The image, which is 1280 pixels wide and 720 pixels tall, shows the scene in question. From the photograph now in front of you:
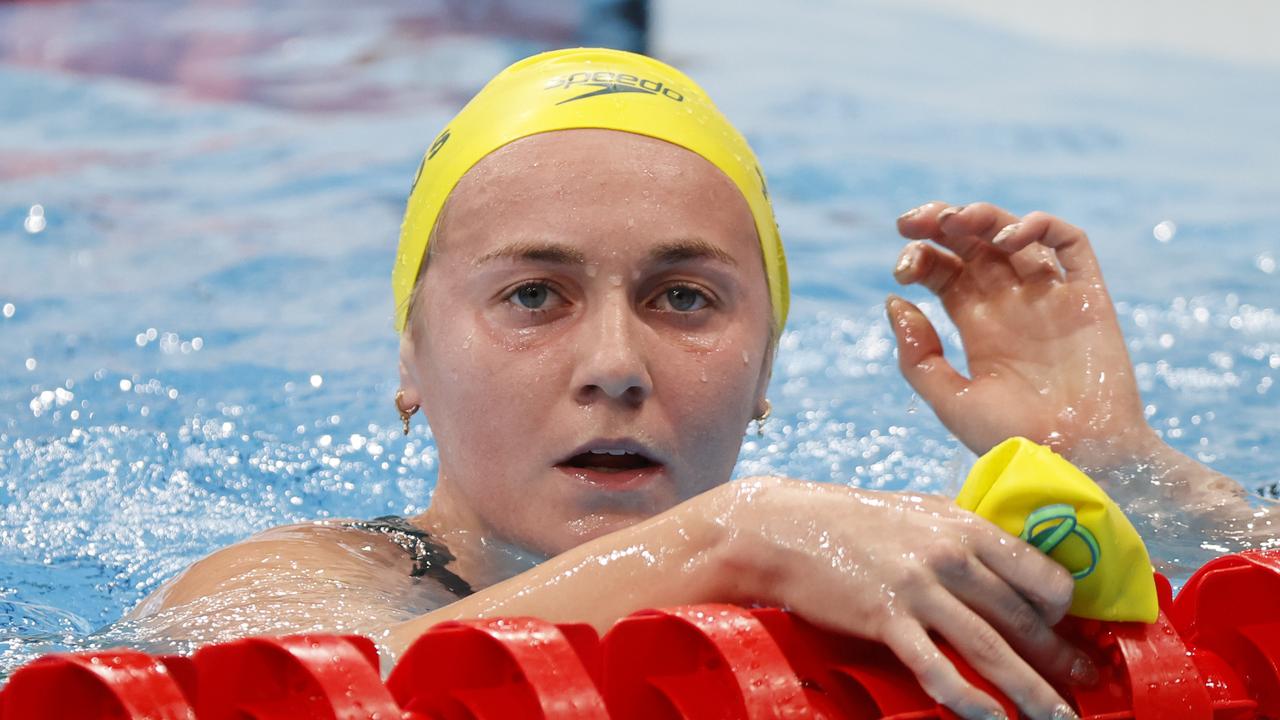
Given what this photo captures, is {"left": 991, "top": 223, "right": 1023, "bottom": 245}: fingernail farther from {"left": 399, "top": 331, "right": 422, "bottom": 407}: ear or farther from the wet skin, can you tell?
{"left": 399, "top": 331, "right": 422, "bottom": 407}: ear

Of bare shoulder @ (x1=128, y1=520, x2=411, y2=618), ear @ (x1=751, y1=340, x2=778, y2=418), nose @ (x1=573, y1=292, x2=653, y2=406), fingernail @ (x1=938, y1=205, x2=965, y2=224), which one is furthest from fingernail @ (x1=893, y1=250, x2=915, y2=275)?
bare shoulder @ (x1=128, y1=520, x2=411, y2=618)

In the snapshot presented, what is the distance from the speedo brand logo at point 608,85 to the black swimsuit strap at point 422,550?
789 millimetres

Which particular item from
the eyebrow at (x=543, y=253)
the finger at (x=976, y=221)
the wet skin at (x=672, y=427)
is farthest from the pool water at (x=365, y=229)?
the eyebrow at (x=543, y=253)

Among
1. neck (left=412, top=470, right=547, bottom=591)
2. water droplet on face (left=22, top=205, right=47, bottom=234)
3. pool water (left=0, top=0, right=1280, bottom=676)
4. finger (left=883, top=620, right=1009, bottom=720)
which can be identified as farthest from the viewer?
water droplet on face (left=22, top=205, right=47, bottom=234)

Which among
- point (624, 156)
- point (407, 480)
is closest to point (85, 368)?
point (407, 480)

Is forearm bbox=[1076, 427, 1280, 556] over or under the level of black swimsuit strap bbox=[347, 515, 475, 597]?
over

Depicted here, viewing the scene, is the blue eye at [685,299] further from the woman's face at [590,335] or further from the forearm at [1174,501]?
the forearm at [1174,501]

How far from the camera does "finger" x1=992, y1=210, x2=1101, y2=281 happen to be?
268cm

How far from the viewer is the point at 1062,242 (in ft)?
9.04

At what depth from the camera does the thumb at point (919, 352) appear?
2.84 meters

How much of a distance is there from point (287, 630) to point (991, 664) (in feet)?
3.09

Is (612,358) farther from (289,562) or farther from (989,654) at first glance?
(989,654)

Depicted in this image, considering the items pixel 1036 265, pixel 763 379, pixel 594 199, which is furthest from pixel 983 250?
pixel 594 199

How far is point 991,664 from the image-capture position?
4.88ft
